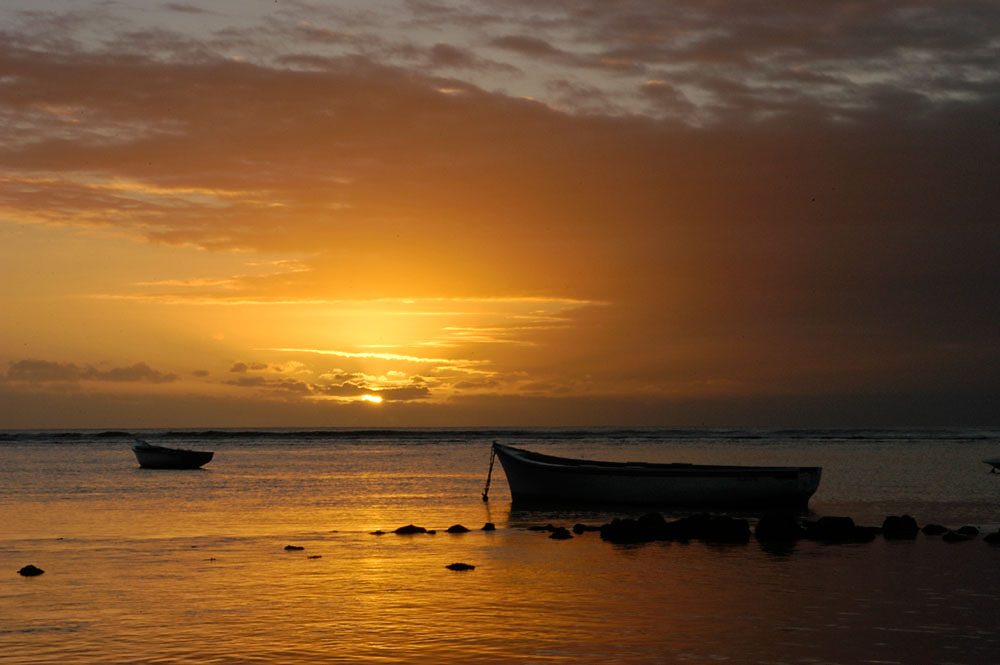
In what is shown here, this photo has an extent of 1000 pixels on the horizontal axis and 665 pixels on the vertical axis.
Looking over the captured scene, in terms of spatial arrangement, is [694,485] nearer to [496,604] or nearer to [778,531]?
[778,531]

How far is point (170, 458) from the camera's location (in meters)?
73.2

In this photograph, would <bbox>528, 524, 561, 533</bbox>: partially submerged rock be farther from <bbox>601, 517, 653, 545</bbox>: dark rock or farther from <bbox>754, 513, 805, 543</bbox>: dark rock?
<bbox>754, 513, 805, 543</bbox>: dark rock

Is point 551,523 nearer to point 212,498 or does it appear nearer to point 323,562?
point 323,562

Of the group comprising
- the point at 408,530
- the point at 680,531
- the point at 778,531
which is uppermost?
the point at 778,531

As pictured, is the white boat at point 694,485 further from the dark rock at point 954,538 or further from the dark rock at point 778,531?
the dark rock at point 954,538

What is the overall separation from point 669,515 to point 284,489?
21765 millimetres

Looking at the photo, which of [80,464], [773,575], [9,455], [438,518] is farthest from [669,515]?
[9,455]

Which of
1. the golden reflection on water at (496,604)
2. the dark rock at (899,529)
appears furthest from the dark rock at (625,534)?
the dark rock at (899,529)

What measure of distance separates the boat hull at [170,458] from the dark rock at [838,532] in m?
52.1

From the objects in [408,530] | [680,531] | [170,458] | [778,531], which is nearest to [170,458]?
[170,458]

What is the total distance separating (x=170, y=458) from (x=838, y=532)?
179 ft

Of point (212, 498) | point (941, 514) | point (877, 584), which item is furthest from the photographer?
point (212, 498)

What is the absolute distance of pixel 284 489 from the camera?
52.6m

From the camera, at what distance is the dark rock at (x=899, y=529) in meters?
30.9
